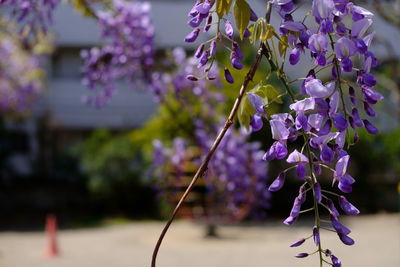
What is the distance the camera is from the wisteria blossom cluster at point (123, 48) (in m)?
4.23

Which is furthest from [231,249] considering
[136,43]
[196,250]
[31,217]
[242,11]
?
[242,11]

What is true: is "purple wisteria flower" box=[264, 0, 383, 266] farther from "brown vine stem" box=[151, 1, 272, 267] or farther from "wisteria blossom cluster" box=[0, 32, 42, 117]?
"wisteria blossom cluster" box=[0, 32, 42, 117]

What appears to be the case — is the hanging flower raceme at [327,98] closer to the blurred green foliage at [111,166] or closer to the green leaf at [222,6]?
the green leaf at [222,6]

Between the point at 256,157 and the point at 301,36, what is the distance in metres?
6.98

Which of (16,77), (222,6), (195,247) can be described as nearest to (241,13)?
(222,6)

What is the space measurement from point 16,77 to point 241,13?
46.6 feet

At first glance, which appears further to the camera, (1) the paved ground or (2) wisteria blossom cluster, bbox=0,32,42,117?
(2) wisteria blossom cluster, bbox=0,32,42,117

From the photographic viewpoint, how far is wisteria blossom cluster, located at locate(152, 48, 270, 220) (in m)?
5.93

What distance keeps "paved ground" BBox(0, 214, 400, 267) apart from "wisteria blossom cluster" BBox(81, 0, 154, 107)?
16.9 feet

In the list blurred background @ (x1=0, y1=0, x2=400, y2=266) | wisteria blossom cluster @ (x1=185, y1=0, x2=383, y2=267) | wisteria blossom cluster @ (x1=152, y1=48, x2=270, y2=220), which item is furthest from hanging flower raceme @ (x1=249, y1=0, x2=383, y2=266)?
wisteria blossom cluster @ (x1=152, y1=48, x2=270, y2=220)

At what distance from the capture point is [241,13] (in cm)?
141

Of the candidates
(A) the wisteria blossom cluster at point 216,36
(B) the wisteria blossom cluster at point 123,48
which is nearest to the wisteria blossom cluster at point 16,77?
(B) the wisteria blossom cluster at point 123,48

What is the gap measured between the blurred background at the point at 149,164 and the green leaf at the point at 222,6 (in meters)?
3.14

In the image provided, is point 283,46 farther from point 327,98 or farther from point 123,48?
point 123,48
